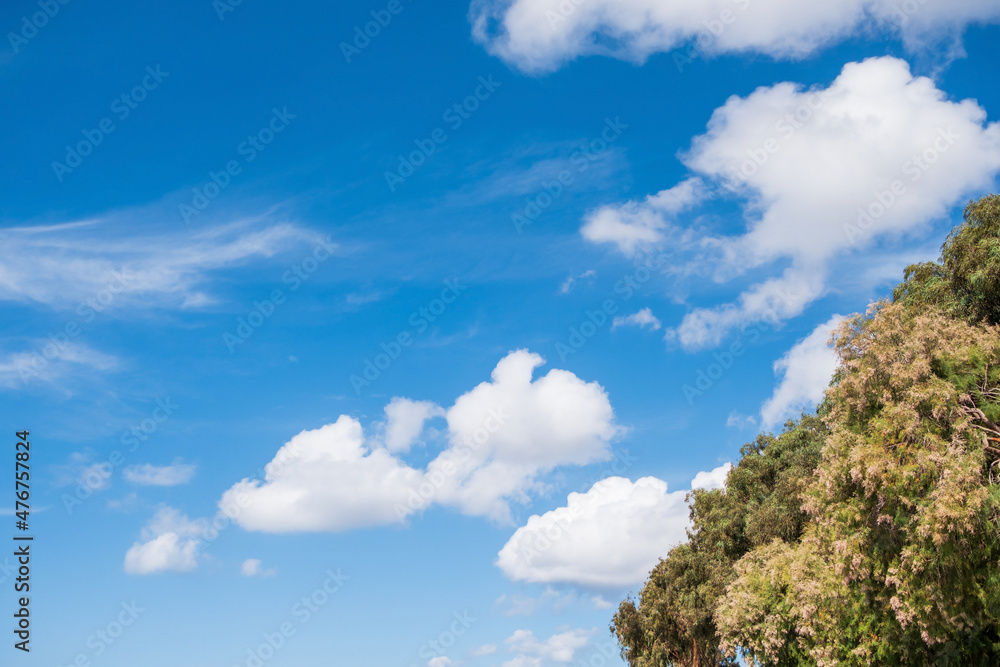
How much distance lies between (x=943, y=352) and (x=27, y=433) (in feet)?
91.8

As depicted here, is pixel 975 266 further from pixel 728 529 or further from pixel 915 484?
pixel 728 529

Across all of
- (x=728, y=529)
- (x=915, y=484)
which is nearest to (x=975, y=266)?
(x=915, y=484)

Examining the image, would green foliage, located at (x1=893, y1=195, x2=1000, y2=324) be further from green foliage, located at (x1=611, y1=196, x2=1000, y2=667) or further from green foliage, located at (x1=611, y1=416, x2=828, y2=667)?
green foliage, located at (x1=611, y1=416, x2=828, y2=667)

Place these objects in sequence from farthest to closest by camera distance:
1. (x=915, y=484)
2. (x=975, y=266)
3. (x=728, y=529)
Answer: (x=728, y=529) → (x=975, y=266) → (x=915, y=484)

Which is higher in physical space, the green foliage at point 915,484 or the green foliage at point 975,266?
the green foliage at point 975,266

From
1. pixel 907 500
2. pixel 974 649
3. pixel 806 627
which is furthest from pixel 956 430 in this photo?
pixel 806 627

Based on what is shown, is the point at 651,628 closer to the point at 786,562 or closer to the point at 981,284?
the point at 786,562

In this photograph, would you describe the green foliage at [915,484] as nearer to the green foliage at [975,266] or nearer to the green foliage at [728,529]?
the green foliage at [975,266]

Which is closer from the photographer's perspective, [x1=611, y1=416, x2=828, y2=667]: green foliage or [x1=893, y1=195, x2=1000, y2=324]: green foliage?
[x1=893, y1=195, x2=1000, y2=324]: green foliage

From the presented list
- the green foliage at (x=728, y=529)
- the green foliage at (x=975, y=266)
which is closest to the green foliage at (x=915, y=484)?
the green foliage at (x=975, y=266)

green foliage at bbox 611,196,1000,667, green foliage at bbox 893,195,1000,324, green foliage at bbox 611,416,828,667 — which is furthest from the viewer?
green foliage at bbox 611,416,828,667

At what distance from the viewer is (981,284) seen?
25.0 meters

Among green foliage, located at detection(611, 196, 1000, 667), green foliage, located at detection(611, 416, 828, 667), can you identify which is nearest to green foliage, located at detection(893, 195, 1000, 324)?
green foliage, located at detection(611, 196, 1000, 667)

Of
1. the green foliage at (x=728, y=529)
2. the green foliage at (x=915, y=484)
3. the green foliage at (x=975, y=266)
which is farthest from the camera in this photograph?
the green foliage at (x=728, y=529)
